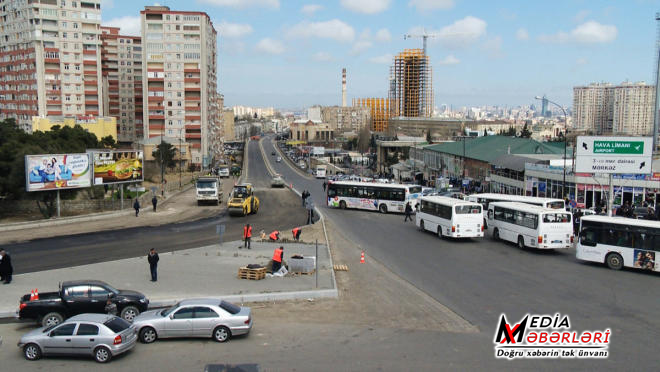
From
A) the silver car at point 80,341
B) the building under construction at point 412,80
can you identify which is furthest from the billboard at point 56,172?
the building under construction at point 412,80

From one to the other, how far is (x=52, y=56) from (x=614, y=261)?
299 ft

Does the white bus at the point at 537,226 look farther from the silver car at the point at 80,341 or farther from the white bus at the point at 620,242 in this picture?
the silver car at the point at 80,341

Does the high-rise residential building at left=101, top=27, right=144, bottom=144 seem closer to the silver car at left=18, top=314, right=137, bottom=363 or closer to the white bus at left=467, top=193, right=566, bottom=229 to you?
the white bus at left=467, top=193, right=566, bottom=229

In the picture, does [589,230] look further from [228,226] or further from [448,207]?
[228,226]

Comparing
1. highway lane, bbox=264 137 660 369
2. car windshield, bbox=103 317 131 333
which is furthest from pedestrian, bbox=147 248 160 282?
highway lane, bbox=264 137 660 369

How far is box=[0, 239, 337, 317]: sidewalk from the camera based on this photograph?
17266 millimetres

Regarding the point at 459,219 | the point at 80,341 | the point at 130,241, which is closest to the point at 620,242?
the point at 459,219

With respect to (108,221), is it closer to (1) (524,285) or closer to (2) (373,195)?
(2) (373,195)

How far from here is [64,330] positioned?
40.1 feet

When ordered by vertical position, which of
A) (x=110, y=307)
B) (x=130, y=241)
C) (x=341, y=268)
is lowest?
(x=130, y=241)

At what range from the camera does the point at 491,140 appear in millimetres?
61688

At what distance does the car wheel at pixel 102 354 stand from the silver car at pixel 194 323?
4.33 feet

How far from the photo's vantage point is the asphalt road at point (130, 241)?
23328 mm

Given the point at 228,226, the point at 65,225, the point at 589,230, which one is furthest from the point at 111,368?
the point at 65,225
